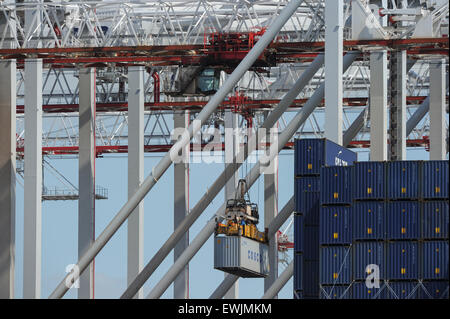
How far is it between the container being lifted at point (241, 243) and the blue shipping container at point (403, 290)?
977 centimetres

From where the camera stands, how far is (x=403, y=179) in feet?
266

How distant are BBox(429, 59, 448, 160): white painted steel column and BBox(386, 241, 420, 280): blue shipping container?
26.8ft

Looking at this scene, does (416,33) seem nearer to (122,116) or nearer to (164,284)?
(164,284)

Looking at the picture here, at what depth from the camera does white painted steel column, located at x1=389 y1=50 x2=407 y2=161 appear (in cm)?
8775

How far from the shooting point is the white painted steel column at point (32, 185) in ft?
310

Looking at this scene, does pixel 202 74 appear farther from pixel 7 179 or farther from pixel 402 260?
pixel 402 260

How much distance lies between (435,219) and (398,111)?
941 cm

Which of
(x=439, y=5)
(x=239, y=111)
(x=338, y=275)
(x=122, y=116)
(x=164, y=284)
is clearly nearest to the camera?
(x=338, y=275)

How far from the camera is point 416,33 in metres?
87.7

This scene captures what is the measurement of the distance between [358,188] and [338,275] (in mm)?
4289

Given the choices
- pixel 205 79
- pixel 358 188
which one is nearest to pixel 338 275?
pixel 358 188

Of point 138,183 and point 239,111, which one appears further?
point 239,111

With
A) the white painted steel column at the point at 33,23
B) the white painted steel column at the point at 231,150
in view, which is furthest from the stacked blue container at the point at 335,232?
the white painted steel column at the point at 231,150

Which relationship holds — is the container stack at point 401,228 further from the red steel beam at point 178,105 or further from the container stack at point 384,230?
the red steel beam at point 178,105
